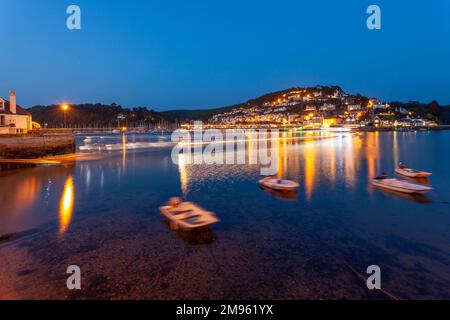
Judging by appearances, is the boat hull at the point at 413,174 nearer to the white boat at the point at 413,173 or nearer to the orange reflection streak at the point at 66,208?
the white boat at the point at 413,173

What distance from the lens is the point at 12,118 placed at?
107 ft

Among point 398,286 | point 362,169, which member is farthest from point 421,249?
point 362,169

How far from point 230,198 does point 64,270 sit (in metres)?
9.93

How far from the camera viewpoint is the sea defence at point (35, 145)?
Result: 93.2 feet

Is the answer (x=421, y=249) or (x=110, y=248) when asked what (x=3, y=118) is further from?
(x=421, y=249)

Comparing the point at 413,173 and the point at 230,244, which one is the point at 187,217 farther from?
the point at 413,173

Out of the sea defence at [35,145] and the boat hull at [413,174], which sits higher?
the sea defence at [35,145]

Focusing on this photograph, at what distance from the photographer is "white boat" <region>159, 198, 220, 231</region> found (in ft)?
33.3

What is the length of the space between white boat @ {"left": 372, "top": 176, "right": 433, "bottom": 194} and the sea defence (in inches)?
1311

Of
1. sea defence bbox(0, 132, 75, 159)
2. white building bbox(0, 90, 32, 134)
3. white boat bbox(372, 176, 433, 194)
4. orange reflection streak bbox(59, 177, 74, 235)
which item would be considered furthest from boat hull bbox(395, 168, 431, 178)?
white building bbox(0, 90, 32, 134)

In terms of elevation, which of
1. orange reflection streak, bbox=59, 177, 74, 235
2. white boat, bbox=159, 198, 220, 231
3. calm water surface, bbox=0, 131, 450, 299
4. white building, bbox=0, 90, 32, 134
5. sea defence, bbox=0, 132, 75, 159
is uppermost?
white building, bbox=0, 90, 32, 134

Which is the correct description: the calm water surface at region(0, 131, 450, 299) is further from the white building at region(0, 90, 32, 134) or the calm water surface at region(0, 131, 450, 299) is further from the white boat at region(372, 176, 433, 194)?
the white building at region(0, 90, 32, 134)


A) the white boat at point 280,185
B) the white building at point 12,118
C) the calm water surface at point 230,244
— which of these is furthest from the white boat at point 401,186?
the white building at point 12,118

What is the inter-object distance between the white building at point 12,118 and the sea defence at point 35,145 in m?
2.52
